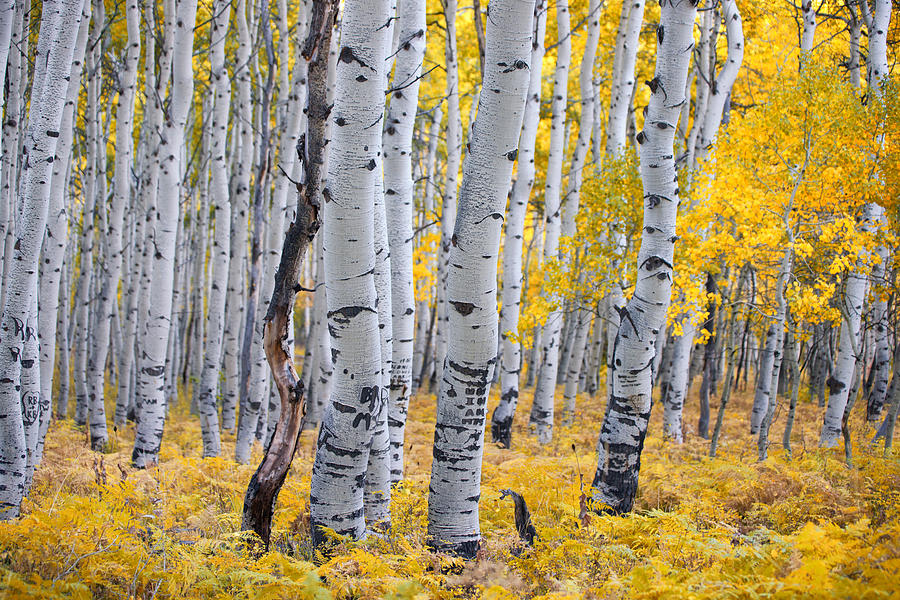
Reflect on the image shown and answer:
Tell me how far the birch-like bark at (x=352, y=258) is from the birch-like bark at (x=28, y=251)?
103 inches

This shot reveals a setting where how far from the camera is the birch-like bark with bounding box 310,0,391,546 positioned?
10.2ft

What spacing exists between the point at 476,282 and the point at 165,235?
4470 millimetres

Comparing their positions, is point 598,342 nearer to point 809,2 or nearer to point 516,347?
point 516,347

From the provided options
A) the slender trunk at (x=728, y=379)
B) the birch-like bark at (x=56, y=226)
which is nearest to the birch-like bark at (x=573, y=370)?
the slender trunk at (x=728, y=379)

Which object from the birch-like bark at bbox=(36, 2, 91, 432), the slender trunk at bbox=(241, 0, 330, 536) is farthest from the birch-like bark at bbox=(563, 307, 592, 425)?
the slender trunk at bbox=(241, 0, 330, 536)

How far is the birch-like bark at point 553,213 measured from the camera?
975 cm

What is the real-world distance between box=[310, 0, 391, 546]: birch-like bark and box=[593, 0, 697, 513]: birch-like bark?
2.28m

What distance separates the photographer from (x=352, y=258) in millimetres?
3203

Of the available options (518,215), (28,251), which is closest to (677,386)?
(518,215)

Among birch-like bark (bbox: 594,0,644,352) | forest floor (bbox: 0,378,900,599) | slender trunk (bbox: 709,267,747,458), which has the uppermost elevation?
birch-like bark (bbox: 594,0,644,352)

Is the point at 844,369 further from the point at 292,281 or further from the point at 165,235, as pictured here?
the point at 165,235

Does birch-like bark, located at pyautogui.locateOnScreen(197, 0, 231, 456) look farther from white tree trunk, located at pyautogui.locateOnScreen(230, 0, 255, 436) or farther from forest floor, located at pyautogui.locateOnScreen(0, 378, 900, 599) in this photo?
forest floor, located at pyautogui.locateOnScreen(0, 378, 900, 599)

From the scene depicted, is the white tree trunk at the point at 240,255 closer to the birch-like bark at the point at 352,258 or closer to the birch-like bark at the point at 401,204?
the birch-like bark at the point at 401,204

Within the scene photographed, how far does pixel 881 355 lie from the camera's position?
36.0ft
